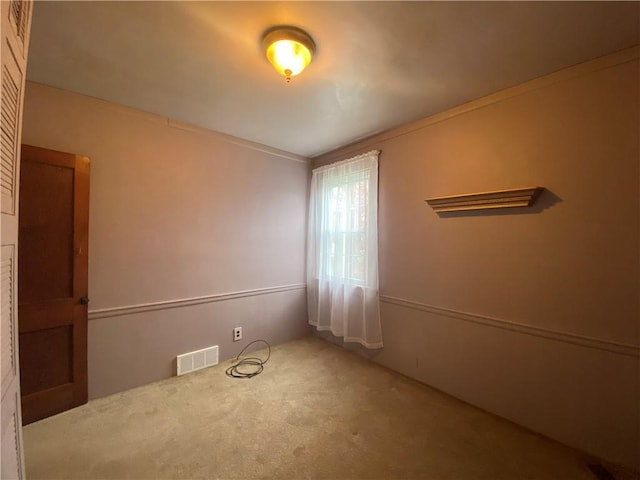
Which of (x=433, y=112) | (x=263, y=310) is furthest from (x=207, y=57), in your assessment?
(x=263, y=310)

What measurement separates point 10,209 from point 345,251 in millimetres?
2589

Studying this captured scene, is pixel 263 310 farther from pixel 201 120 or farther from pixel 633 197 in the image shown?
pixel 633 197

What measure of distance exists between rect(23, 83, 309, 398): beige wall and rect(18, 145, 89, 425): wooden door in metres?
0.12

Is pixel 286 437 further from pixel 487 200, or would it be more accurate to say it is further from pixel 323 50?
pixel 323 50

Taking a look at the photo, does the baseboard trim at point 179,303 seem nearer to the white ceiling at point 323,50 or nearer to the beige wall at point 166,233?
the beige wall at point 166,233

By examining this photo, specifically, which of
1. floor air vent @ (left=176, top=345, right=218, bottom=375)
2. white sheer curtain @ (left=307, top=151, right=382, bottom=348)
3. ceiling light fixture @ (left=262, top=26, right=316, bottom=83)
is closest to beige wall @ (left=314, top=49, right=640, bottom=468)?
white sheer curtain @ (left=307, top=151, right=382, bottom=348)

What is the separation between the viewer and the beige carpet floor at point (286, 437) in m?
1.60

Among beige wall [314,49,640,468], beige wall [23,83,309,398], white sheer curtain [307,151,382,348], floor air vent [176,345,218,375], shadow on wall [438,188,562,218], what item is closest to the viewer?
beige wall [314,49,640,468]

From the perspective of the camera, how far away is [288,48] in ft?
5.16

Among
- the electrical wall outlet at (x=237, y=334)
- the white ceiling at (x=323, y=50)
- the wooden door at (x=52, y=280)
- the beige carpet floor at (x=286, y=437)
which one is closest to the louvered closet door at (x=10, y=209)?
the white ceiling at (x=323, y=50)

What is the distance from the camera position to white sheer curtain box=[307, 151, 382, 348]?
9.66 ft

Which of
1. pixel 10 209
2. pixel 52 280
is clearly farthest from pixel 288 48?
pixel 52 280

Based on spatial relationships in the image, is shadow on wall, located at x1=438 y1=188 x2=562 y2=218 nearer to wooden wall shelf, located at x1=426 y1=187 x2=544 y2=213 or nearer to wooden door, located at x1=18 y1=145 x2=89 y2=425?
wooden wall shelf, located at x1=426 y1=187 x2=544 y2=213

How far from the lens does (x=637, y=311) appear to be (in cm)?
161
